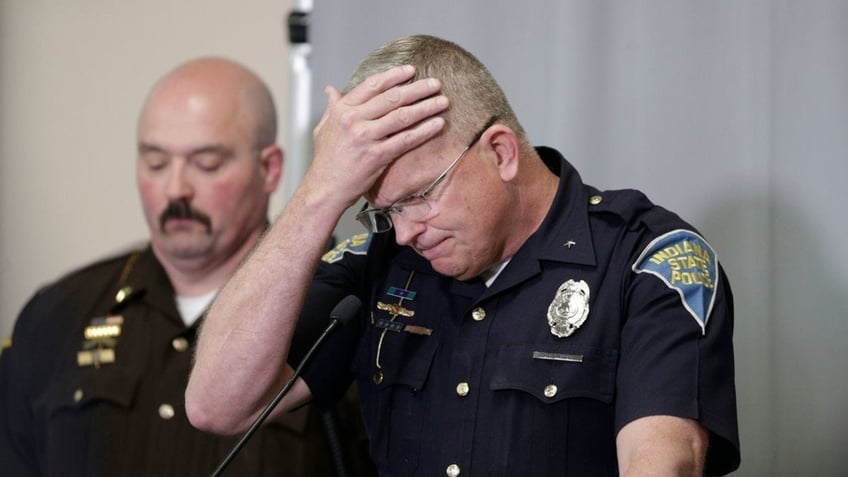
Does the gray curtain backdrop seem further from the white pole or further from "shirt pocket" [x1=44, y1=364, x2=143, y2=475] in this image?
"shirt pocket" [x1=44, y1=364, x2=143, y2=475]

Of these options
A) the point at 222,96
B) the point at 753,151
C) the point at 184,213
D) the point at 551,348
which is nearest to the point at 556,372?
the point at 551,348

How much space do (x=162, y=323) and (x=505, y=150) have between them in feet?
3.82

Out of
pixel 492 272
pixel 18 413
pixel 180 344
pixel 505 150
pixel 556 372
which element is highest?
pixel 505 150

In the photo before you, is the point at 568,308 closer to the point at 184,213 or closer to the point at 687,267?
the point at 687,267

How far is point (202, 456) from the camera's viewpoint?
8.52 feet

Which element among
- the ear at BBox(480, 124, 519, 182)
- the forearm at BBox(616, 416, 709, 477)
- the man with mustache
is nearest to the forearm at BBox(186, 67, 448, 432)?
the ear at BBox(480, 124, 519, 182)

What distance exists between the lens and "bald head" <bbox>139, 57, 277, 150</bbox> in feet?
9.39

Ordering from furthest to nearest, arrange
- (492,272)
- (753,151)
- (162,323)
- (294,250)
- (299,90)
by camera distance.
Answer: (299,90) < (162,323) < (753,151) < (492,272) < (294,250)

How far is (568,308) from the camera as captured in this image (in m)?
1.86

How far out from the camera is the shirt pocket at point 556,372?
70.5 inches

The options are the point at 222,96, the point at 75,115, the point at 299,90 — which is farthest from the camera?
the point at 75,115

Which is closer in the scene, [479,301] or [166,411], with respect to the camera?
[479,301]

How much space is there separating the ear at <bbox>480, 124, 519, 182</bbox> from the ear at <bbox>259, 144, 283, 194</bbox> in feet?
3.58

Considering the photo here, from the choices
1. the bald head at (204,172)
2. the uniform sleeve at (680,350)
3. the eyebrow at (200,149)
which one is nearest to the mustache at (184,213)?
the bald head at (204,172)
